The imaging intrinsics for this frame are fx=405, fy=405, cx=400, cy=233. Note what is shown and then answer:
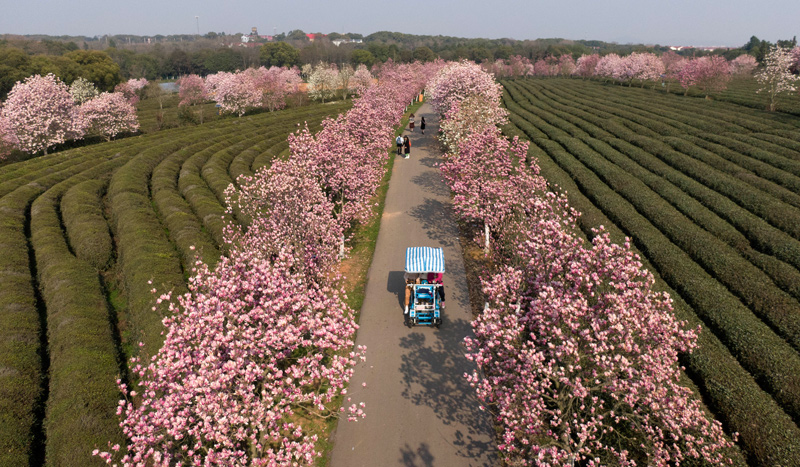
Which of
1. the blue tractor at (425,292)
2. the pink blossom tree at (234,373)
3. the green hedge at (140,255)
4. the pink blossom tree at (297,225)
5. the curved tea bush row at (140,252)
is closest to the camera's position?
the pink blossom tree at (234,373)

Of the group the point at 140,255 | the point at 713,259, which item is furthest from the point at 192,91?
the point at 713,259

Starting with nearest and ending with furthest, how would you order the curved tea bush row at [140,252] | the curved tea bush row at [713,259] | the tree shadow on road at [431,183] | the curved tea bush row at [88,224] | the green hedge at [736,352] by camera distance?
the green hedge at [736,352], the curved tea bush row at [713,259], the curved tea bush row at [140,252], the curved tea bush row at [88,224], the tree shadow on road at [431,183]

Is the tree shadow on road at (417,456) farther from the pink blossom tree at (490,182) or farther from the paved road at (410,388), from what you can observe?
the pink blossom tree at (490,182)

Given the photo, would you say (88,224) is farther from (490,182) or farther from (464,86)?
(464,86)

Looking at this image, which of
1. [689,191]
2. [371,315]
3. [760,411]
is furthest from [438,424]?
[689,191]

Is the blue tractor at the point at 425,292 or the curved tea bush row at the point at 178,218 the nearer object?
the blue tractor at the point at 425,292

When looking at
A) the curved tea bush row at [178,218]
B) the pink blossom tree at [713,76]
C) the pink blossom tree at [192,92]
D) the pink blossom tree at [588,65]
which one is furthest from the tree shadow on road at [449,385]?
the pink blossom tree at [588,65]

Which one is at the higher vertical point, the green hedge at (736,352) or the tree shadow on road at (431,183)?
the tree shadow on road at (431,183)
